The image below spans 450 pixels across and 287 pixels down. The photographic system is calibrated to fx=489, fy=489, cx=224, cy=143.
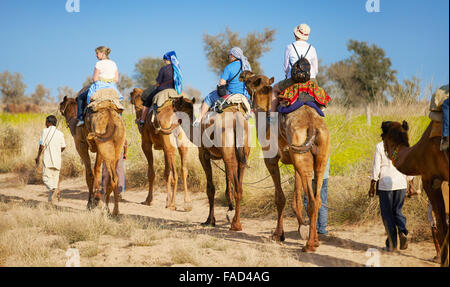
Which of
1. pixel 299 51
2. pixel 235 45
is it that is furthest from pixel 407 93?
pixel 235 45

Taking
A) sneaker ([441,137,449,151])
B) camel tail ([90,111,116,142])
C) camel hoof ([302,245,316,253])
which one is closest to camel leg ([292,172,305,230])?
camel hoof ([302,245,316,253])

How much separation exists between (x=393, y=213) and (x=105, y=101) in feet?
19.3

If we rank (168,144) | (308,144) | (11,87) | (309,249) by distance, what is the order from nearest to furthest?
(308,144)
(309,249)
(168,144)
(11,87)

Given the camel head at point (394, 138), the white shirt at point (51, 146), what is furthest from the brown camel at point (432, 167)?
the white shirt at point (51, 146)

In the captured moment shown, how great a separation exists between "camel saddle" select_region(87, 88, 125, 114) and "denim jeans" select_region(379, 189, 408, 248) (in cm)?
553

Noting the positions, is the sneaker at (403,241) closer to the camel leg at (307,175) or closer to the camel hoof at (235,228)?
the camel leg at (307,175)

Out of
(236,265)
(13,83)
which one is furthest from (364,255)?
(13,83)

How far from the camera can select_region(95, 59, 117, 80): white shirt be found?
10.3 m

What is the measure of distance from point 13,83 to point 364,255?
6624 centimetres

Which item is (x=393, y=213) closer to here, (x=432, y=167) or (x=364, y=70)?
(x=432, y=167)

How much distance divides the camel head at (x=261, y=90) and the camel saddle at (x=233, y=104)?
16.8 inches

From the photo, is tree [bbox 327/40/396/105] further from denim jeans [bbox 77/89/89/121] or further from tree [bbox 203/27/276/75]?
denim jeans [bbox 77/89/89/121]

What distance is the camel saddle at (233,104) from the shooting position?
8461 millimetres

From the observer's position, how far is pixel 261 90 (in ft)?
26.5
